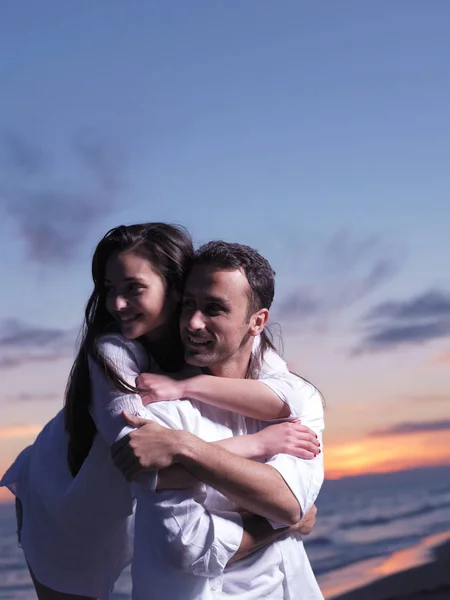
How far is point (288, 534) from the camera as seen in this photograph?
2.66m

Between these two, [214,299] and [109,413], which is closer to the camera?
[109,413]

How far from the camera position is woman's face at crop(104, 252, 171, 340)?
8.73 ft

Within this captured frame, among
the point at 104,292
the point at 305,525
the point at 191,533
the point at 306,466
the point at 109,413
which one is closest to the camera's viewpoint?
the point at 191,533

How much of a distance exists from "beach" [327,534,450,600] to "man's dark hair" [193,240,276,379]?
16.5 ft

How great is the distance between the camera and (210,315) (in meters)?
2.68

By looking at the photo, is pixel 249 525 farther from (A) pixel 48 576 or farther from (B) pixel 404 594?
(B) pixel 404 594

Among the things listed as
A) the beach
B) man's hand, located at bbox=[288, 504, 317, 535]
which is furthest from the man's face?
the beach

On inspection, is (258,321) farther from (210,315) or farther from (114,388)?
(114,388)

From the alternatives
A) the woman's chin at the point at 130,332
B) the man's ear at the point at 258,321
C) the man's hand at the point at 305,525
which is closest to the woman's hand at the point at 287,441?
the man's hand at the point at 305,525

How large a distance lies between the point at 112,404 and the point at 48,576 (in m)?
0.97

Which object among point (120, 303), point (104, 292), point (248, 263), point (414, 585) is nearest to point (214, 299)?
point (248, 263)

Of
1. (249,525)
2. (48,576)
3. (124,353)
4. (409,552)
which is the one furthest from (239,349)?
(409,552)

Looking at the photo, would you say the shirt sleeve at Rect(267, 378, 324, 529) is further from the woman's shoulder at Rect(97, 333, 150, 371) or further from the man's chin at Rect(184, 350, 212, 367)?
the woman's shoulder at Rect(97, 333, 150, 371)

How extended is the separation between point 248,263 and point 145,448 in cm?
76
